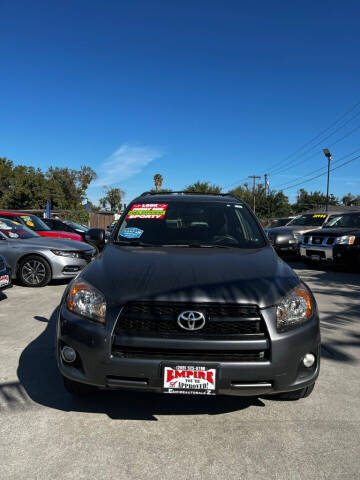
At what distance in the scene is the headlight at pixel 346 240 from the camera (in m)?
10.2

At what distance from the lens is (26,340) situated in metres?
4.36

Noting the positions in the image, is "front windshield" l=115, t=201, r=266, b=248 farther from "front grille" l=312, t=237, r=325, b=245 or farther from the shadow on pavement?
"front grille" l=312, t=237, r=325, b=245

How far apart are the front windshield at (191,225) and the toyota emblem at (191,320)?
4.19 ft

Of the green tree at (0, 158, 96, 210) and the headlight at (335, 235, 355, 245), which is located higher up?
the green tree at (0, 158, 96, 210)

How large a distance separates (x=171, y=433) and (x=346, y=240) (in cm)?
903

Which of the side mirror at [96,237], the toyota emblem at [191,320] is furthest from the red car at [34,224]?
the toyota emblem at [191,320]

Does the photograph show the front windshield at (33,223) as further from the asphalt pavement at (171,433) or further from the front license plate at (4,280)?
the asphalt pavement at (171,433)

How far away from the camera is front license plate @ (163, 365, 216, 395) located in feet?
7.60

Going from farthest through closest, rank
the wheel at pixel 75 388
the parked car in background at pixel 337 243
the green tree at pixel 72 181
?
the green tree at pixel 72 181, the parked car in background at pixel 337 243, the wheel at pixel 75 388

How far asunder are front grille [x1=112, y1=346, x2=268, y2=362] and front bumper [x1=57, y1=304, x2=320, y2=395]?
0.09 feet

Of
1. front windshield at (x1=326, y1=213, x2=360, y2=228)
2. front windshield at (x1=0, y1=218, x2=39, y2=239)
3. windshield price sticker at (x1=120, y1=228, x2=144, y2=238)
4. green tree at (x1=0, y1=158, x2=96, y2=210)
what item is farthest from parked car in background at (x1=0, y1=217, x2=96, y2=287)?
green tree at (x1=0, y1=158, x2=96, y2=210)

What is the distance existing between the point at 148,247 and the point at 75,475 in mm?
1852

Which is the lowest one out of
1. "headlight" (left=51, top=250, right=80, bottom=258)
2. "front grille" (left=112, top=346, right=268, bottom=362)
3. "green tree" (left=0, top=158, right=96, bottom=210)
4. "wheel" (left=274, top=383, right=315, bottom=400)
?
"wheel" (left=274, top=383, right=315, bottom=400)

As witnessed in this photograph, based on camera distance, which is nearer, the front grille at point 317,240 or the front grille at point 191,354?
the front grille at point 191,354
